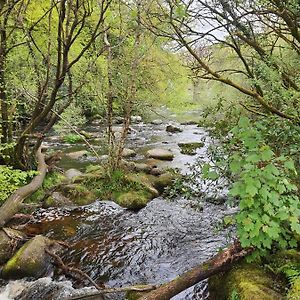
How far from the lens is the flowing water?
512 centimetres

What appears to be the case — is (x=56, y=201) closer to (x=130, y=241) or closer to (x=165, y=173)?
(x=130, y=241)

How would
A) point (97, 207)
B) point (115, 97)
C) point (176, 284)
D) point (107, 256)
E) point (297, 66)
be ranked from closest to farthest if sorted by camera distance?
point (176, 284), point (297, 66), point (107, 256), point (97, 207), point (115, 97)

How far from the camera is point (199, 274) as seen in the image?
368 centimetres

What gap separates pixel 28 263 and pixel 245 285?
3.54m

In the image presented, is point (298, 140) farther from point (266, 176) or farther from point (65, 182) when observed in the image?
point (65, 182)

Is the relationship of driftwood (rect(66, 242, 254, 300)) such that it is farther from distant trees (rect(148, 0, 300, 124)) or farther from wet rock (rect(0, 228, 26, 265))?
wet rock (rect(0, 228, 26, 265))

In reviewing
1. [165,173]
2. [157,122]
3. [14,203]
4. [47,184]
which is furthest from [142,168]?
[157,122]

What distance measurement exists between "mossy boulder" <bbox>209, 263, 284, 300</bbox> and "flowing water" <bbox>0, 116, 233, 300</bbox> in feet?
2.00

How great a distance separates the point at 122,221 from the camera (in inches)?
299

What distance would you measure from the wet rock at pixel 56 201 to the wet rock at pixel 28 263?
2.64 meters

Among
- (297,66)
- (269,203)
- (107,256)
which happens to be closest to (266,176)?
(269,203)

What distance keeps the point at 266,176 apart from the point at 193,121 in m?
22.8

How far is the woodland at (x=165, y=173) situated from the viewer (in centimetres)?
350

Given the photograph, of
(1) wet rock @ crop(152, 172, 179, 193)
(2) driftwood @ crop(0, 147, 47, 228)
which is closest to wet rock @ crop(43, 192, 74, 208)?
(2) driftwood @ crop(0, 147, 47, 228)
